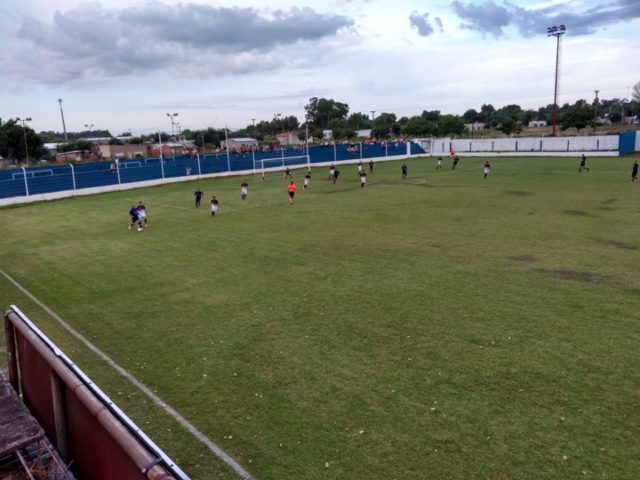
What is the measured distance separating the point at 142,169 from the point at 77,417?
44025 millimetres

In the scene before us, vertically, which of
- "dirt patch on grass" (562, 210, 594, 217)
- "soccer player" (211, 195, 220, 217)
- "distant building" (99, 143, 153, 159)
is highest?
"distant building" (99, 143, 153, 159)

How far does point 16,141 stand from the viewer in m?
60.6

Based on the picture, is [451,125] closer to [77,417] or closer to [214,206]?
[214,206]

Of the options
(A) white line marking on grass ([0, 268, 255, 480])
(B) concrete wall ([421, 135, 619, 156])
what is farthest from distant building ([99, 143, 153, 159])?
(A) white line marking on grass ([0, 268, 255, 480])

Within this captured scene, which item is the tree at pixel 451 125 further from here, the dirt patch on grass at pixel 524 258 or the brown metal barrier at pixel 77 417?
the brown metal barrier at pixel 77 417

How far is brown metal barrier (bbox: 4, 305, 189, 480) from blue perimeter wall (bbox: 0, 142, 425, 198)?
36.8 m

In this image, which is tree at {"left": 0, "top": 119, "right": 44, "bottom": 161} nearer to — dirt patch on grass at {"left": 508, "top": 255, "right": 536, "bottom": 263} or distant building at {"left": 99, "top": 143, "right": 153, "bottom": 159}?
distant building at {"left": 99, "top": 143, "right": 153, "bottom": 159}

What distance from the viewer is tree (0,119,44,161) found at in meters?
59.8

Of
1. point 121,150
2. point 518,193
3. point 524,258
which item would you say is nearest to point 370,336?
point 524,258

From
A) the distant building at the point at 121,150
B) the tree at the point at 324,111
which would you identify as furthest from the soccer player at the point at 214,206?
the tree at the point at 324,111

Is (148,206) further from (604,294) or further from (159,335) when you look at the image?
(604,294)

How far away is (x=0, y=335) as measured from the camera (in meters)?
11.0

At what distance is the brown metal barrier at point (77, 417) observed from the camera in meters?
3.70

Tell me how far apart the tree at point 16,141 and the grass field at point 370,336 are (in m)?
44.9
